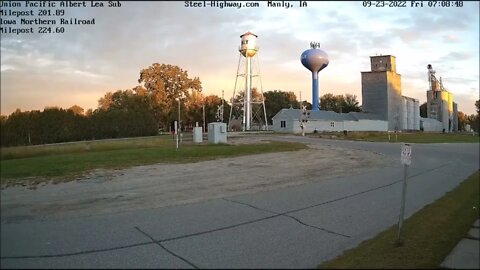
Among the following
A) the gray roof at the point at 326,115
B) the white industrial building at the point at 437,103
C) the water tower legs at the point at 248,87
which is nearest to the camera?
the gray roof at the point at 326,115

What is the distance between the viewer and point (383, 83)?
97875 millimetres

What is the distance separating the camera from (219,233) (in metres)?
7.47

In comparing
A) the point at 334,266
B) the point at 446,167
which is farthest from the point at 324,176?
the point at 334,266

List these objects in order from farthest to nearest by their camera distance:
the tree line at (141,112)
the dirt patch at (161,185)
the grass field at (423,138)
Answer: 1. the grass field at (423,138)
2. the dirt patch at (161,185)
3. the tree line at (141,112)

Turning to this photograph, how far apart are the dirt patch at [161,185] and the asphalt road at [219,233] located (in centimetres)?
50

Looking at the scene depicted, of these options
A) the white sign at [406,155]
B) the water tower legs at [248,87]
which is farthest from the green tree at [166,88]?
the white sign at [406,155]

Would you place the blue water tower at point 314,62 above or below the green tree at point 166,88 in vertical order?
above

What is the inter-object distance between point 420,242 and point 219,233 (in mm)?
3580

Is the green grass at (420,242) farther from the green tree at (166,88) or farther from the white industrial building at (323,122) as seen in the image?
the green tree at (166,88)

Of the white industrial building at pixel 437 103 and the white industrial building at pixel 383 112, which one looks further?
the white industrial building at pixel 437 103

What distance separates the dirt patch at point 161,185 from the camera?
8.36 metres

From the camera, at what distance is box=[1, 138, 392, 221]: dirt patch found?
27.4ft

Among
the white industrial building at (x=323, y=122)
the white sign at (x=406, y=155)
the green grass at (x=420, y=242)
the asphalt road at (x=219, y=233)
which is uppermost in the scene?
the white industrial building at (x=323, y=122)

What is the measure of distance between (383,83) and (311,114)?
29.4 meters
